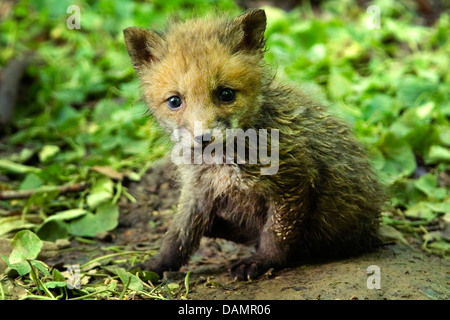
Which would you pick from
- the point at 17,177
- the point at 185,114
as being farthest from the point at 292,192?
the point at 17,177

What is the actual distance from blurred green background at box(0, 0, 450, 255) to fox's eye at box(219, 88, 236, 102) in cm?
81

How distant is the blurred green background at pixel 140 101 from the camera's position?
600 cm

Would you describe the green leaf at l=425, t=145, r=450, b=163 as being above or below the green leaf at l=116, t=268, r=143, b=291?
above

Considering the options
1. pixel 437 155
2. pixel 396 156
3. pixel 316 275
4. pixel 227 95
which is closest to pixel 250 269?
pixel 316 275

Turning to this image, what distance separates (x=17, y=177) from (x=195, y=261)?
2.78 metres

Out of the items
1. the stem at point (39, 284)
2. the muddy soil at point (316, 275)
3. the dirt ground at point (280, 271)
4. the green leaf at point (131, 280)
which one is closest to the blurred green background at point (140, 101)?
the dirt ground at point (280, 271)

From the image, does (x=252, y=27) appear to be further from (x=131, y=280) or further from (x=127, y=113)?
(x=127, y=113)

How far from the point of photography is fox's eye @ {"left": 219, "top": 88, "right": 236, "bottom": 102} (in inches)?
160

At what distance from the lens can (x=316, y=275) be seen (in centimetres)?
455

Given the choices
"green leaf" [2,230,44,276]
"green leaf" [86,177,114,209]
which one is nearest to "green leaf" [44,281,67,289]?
"green leaf" [2,230,44,276]

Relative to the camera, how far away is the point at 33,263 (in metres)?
4.32

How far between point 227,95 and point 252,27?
0.62m

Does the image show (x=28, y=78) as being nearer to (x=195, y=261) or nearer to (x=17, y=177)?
(x=17, y=177)

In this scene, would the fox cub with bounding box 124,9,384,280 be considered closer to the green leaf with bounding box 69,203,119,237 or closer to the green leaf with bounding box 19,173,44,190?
the green leaf with bounding box 69,203,119,237
